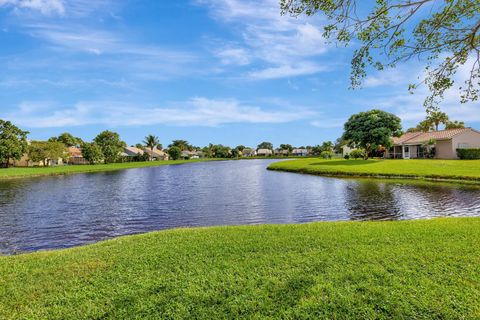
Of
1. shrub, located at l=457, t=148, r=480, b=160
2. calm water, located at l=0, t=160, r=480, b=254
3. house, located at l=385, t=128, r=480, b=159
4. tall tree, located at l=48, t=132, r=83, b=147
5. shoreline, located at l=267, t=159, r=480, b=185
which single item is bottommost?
calm water, located at l=0, t=160, r=480, b=254

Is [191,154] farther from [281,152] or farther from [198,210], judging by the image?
[198,210]

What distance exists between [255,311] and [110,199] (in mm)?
22827

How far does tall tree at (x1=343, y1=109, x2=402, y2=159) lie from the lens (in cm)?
5409

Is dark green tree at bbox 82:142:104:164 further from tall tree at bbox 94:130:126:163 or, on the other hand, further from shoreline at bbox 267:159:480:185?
shoreline at bbox 267:159:480:185

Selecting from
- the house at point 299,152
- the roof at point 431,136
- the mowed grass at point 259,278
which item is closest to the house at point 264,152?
the house at point 299,152

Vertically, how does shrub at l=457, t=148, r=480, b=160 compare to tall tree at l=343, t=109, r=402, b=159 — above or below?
below

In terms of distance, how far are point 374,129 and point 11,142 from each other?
255ft

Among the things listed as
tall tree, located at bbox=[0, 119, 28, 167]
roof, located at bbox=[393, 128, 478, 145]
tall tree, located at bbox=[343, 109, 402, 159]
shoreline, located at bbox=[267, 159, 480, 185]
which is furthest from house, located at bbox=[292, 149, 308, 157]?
tall tree, located at bbox=[0, 119, 28, 167]

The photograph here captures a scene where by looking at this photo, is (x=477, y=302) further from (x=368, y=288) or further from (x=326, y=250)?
(x=326, y=250)

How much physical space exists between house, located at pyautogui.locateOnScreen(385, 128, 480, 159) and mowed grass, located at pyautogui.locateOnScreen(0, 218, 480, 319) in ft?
168

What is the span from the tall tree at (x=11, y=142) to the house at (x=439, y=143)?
83.6 meters

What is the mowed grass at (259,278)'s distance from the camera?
5090 mm

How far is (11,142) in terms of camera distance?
7006 centimetres

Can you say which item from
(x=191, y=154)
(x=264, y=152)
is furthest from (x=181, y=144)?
(x=264, y=152)
